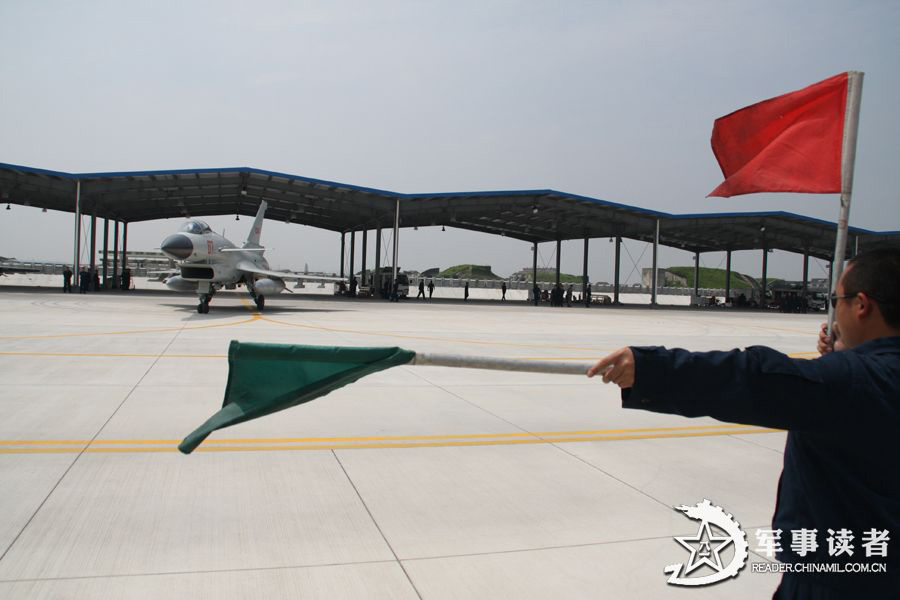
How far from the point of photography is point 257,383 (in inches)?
107

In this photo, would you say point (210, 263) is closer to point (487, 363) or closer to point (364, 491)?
point (364, 491)

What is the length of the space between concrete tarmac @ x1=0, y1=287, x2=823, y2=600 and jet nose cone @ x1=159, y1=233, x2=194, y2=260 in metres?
13.0

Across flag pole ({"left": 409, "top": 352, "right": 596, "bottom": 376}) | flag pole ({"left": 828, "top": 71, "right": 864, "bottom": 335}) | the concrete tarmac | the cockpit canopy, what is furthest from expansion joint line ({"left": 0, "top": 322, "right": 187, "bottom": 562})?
the cockpit canopy

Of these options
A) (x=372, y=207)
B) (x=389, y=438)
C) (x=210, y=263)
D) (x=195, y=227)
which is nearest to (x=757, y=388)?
(x=389, y=438)

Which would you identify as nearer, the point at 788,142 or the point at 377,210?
the point at 788,142

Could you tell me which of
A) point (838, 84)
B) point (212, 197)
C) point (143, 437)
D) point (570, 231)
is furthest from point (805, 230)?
point (143, 437)

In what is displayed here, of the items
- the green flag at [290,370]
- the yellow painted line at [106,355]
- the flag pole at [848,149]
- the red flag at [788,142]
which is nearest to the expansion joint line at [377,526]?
the green flag at [290,370]

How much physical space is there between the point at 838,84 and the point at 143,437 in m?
7.87

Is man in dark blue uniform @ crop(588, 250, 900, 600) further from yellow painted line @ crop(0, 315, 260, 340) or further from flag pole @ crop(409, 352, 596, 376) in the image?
yellow painted line @ crop(0, 315, 260, 340)

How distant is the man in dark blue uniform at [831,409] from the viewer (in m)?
1.82

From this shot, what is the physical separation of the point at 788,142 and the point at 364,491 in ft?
16.6

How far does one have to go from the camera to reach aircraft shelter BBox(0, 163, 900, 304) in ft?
124

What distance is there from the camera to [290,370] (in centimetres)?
272

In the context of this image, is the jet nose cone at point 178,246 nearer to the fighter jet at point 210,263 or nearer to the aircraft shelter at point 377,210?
the fighter jet at point 210,263
